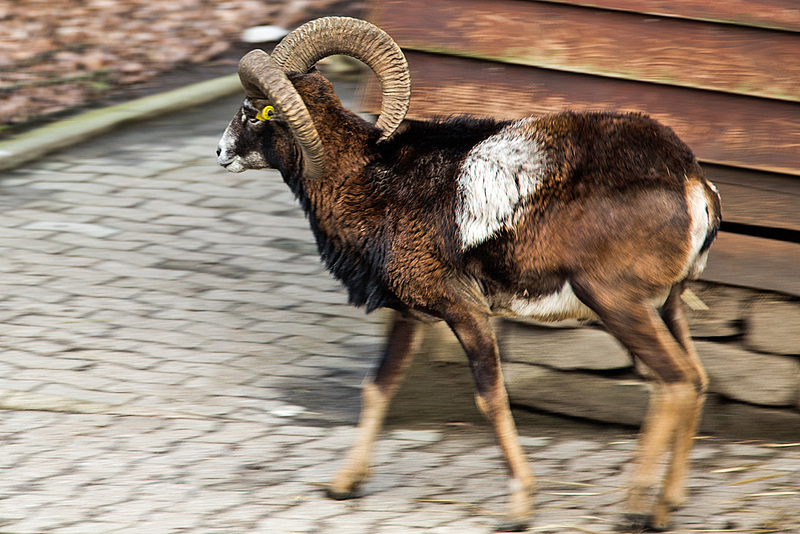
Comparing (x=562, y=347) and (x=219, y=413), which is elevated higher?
(x=562, y=347)

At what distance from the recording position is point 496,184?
396 cm

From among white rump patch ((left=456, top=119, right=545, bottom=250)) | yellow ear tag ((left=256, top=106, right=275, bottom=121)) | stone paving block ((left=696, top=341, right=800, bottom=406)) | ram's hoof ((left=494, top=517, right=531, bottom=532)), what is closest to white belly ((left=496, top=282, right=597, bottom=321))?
white rump patch ((left=456, top=119, right=545, bottom=250))

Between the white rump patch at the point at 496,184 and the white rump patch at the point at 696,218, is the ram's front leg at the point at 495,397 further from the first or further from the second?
the white rump patch at the point at 696,218

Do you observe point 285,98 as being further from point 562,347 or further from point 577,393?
point 577,393

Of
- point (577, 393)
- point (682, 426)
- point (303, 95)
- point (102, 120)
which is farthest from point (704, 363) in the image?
point (102, 120)

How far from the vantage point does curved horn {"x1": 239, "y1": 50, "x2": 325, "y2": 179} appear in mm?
3975

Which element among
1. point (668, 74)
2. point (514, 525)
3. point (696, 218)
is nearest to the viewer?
point (696, 218)

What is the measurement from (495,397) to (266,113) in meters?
1.54

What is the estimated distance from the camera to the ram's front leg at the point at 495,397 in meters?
4.03

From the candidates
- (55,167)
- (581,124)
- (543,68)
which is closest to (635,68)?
(543,68)

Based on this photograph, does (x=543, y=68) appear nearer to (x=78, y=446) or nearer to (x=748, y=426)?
(x=748, y=426)

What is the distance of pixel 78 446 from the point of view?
4883mm

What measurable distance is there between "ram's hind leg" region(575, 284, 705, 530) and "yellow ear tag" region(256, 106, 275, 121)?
4.90 feet

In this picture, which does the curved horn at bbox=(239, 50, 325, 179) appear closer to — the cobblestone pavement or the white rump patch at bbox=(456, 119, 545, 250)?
the white rump patch at bbox=(456, 119, 545, 250)
